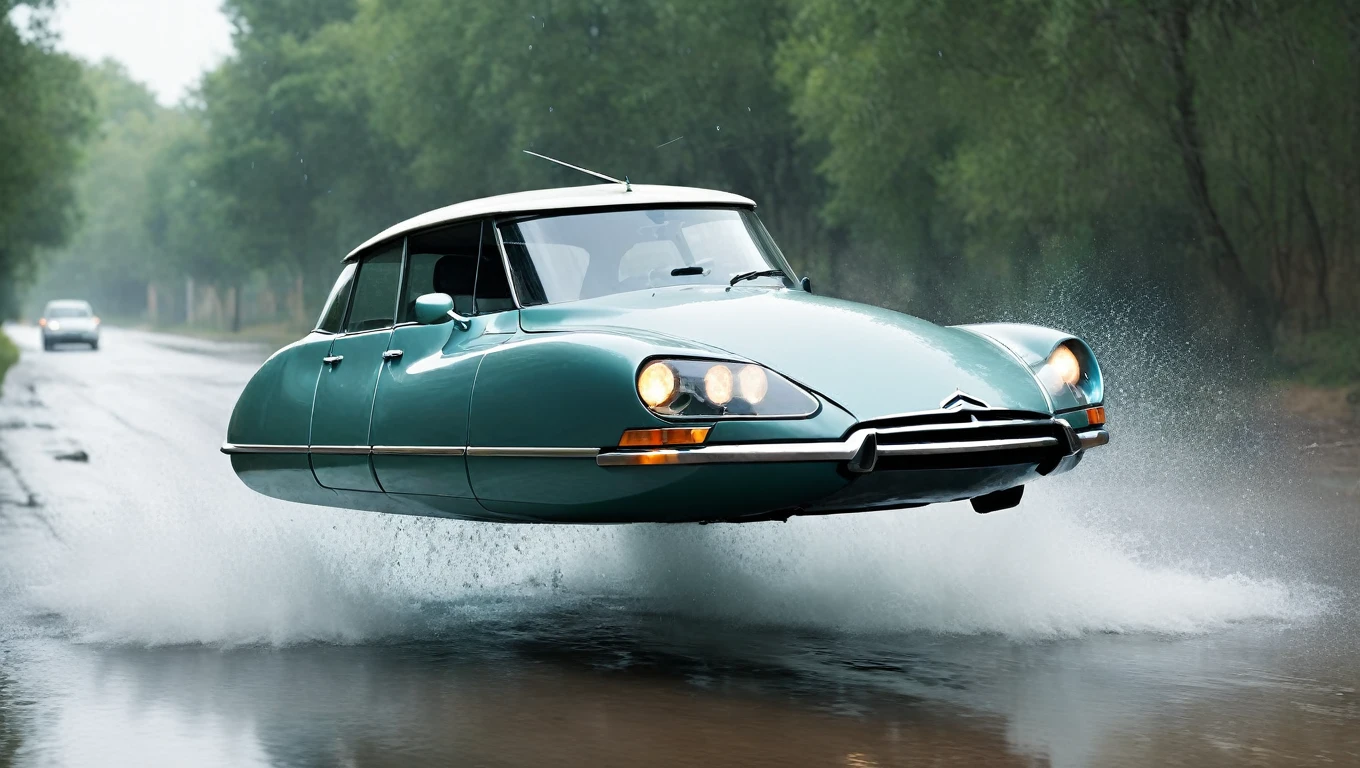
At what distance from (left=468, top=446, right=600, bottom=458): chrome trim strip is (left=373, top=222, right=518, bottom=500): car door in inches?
4.9

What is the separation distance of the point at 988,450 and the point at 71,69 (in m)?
52.2

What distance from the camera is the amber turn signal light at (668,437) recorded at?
6.00 m

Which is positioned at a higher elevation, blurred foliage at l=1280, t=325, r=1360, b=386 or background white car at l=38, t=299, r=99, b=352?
blurred foliage at l=1280, t=325, r=1360, b=386

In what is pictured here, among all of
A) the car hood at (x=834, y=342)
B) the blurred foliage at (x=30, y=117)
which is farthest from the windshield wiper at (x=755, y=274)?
the blurred foliage at (x=30, y=117)

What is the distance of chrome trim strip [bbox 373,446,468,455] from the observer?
22.0ft

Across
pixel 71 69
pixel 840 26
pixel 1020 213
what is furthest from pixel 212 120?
pixel 1020 213

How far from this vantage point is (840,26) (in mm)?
30109

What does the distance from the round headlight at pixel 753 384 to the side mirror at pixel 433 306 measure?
1.51 m

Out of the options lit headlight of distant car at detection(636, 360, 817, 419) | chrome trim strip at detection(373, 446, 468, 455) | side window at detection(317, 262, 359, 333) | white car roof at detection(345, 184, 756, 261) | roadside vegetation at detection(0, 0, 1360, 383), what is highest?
roadside vegetation at detection(0, 0, 1360, 383)

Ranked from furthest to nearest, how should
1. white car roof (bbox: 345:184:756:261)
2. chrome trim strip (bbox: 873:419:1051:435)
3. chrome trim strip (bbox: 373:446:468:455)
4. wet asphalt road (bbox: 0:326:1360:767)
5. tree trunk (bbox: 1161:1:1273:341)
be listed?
tree trunk (bbox: 1161:1:1273:341)
white car roof (bbox: 345:184:756:261)
chrome trim strip (bbox: 373:446:468:455)
chrome trim strip (bbox: 873:419:1051:435)
wet asphalt road (bbox: 0:326:1360:767)

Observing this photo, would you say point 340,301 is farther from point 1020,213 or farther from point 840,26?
point 840,26

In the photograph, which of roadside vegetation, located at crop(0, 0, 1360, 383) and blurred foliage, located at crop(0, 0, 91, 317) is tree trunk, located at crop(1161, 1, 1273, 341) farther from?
blurred foliage, located at crop(0, 0, 91, 317)

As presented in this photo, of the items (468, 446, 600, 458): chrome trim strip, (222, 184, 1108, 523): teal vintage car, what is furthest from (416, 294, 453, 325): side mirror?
(468, 446, 600, 458): chrome trim strip

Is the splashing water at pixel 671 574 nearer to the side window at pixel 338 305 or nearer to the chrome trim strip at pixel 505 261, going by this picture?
the side window at pixel 338 305
